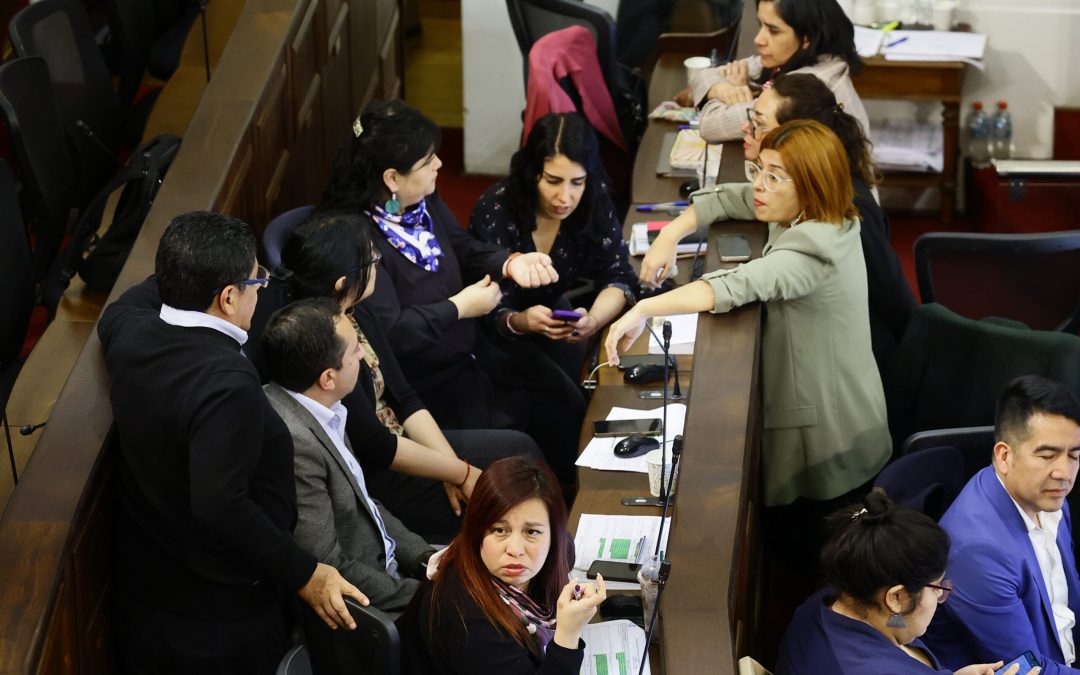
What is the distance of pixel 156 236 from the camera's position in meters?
3.59

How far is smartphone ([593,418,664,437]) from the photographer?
3725 millimetres

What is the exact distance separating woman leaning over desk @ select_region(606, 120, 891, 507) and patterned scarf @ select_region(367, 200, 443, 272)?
Answer: 666 mm

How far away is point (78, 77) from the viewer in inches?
188

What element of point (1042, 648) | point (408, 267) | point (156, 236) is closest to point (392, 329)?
point (408, 267)

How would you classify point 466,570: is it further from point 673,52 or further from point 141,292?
point 673,52

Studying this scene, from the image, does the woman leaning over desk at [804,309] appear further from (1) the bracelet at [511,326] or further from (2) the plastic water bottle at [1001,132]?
(2) the plastic water bottle at [1001,132]

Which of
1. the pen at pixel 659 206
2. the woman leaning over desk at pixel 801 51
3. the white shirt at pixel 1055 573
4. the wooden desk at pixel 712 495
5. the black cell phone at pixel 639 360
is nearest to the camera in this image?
the wooden desk at pixel 712 495

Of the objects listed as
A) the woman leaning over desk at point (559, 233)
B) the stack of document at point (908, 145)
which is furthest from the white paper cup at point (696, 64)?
the woman leaning over desk at point (559, 233)

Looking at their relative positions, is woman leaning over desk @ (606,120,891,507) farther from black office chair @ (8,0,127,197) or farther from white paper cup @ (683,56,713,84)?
black office chair @ (8,0,127,197)

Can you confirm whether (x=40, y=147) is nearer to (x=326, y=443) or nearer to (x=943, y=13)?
(x=326, y=443)

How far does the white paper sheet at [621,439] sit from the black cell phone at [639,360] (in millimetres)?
224

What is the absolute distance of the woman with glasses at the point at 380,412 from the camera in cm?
346

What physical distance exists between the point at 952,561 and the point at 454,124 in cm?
515

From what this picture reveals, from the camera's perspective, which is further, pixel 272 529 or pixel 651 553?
pixel 651 553
